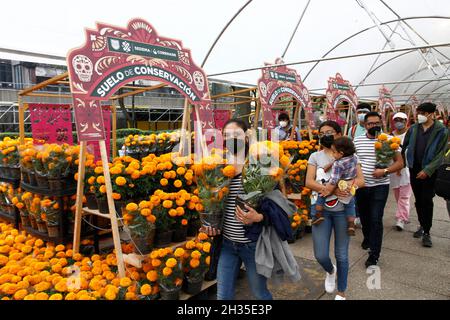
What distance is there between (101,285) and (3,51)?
272cm

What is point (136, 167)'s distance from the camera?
108 inches

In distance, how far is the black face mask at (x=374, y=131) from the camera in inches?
141

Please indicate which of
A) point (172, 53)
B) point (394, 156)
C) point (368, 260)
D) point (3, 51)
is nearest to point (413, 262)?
point (368, 260)

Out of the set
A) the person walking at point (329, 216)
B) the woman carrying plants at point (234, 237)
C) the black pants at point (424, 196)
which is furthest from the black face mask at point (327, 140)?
the black pants at point (424, 196)

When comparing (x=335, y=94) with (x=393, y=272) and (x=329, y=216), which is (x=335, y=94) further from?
(x=329, y=216)

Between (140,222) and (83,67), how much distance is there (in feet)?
4.43

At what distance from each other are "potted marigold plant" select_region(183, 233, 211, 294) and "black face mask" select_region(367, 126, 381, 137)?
7.24 feet

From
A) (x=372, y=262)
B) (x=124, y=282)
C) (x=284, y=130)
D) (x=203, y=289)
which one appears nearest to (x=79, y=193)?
(x=124, y=282)

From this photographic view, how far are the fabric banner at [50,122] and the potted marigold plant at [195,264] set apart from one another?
392 centimetres

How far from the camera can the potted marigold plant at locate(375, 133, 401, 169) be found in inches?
139

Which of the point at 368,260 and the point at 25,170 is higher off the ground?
the point at 25,170
